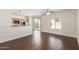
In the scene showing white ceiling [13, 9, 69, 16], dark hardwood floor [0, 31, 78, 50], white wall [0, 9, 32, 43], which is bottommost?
dark hardwood floor [0, 31, 78, 50]

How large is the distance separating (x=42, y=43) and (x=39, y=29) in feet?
1.03

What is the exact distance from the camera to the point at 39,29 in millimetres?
2381

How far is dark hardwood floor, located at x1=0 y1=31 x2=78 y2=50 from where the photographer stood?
85.2 inches

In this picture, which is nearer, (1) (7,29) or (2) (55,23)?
(1) (7,29)

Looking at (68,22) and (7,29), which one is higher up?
(68,22)

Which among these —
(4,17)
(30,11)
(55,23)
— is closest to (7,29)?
(4,17)

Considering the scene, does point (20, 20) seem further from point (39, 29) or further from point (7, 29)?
point (39, 29)

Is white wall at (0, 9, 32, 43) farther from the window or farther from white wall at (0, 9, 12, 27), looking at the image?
the window

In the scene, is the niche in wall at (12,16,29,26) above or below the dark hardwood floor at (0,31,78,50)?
above

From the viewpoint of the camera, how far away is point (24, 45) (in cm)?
222

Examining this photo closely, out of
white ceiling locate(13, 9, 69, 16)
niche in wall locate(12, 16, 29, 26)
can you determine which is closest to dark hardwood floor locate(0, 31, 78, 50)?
niche in wall locate(12, 16, 29, 26)
